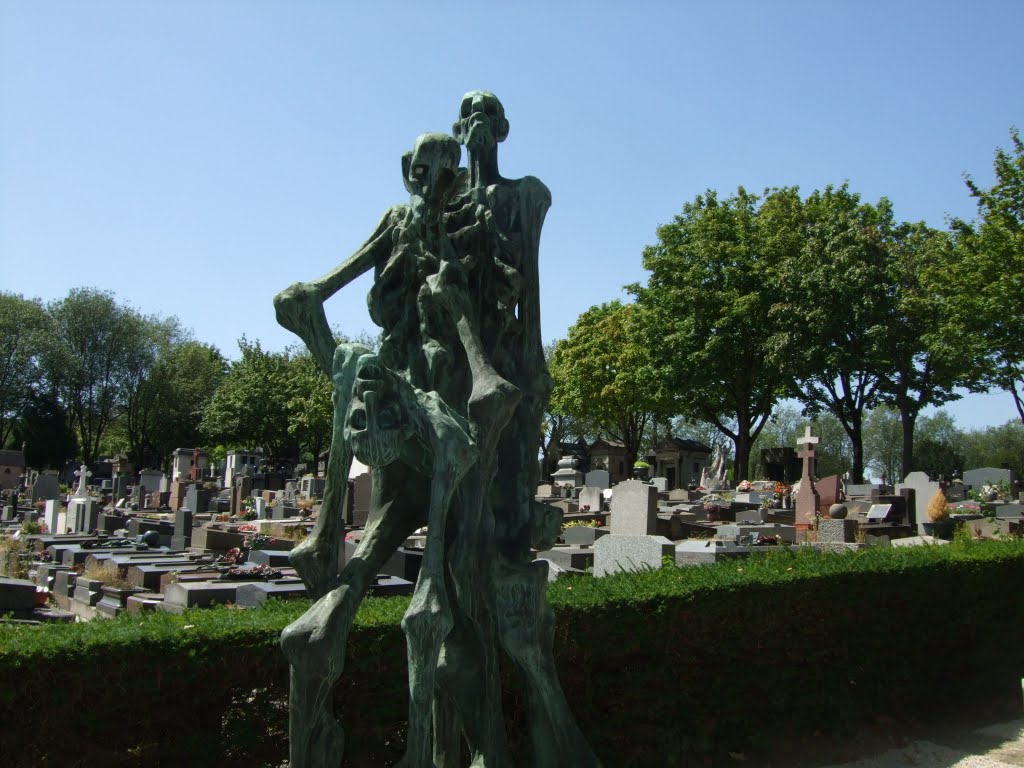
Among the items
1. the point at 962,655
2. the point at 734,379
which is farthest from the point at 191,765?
the point at 734,379

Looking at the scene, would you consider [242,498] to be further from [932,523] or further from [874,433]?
[874,433]

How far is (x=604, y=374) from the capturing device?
152 ft

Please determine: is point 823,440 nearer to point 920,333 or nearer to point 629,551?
point 920,333

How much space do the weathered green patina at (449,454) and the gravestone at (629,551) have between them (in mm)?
6980

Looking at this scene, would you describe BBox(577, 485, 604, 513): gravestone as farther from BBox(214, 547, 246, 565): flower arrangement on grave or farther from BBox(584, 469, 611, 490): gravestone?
BBox(214, 547, 246, 565): flower arrangement on grave

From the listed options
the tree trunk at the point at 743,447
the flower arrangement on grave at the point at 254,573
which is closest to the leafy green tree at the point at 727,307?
the tree trunk at the point at 743,447

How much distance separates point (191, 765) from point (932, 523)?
1904 centimetres

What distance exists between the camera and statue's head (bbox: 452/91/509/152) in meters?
3.66

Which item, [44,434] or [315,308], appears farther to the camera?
[44,434]

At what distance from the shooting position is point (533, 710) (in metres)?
3.41

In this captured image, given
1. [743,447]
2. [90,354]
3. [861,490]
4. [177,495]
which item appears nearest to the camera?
[861,490]

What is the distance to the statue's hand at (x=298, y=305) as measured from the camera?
10.9ft

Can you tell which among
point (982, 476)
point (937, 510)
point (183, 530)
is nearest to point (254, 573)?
point (183, 530)

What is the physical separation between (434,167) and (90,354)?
198 ft
